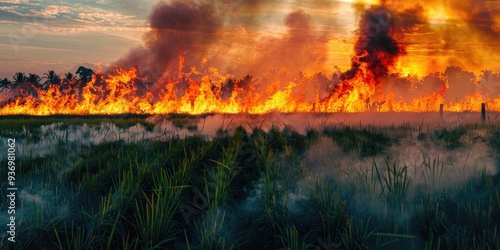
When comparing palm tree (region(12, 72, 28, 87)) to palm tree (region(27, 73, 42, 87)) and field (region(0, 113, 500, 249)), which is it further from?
field (region(0, 113, 500, 249))

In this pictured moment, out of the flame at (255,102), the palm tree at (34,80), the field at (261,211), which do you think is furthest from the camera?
the palm tree at (34,80)

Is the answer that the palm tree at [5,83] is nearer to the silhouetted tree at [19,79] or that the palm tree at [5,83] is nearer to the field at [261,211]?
the silhouetted tree at [19,79]

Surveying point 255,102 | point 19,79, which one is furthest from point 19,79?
point 255,102

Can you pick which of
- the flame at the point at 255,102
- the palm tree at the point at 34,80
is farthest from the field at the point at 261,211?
the palm tree at the point at 34,80

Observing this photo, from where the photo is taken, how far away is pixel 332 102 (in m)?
37.0

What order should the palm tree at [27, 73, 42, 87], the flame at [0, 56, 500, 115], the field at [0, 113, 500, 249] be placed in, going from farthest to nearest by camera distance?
1. the palm tree at [27, 73, 42, 87]
2. the flame at [0, 56, 500, 115]
3. the field at [0, 113, 500, 249]

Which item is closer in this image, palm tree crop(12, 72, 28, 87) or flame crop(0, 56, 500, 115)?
flame crop(0, 56, 500, 115)

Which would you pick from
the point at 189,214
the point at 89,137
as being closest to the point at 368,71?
the point at 89,137

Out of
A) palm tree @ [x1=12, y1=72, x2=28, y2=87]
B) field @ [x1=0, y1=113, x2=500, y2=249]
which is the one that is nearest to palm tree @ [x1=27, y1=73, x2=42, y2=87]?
palm tree @ [x1=12, y1=72, x2=28, y2=87]

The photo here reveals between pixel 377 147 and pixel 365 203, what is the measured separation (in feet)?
15.4

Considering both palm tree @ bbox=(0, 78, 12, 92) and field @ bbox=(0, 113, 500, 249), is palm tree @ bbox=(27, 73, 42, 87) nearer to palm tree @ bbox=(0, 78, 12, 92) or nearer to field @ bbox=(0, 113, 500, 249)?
palm tree @ bbox=(0, 78, 12, 92)

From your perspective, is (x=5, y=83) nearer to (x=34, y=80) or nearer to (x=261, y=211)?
(x=34, y=80)

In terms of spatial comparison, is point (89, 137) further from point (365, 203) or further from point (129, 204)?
point (365, 203)

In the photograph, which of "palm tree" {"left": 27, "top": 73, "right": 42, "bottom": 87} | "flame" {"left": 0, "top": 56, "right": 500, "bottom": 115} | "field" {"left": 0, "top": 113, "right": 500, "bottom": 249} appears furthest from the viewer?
"palm tree" {"left": 27, "top": 73, "right": 42, "bottom": 87}
